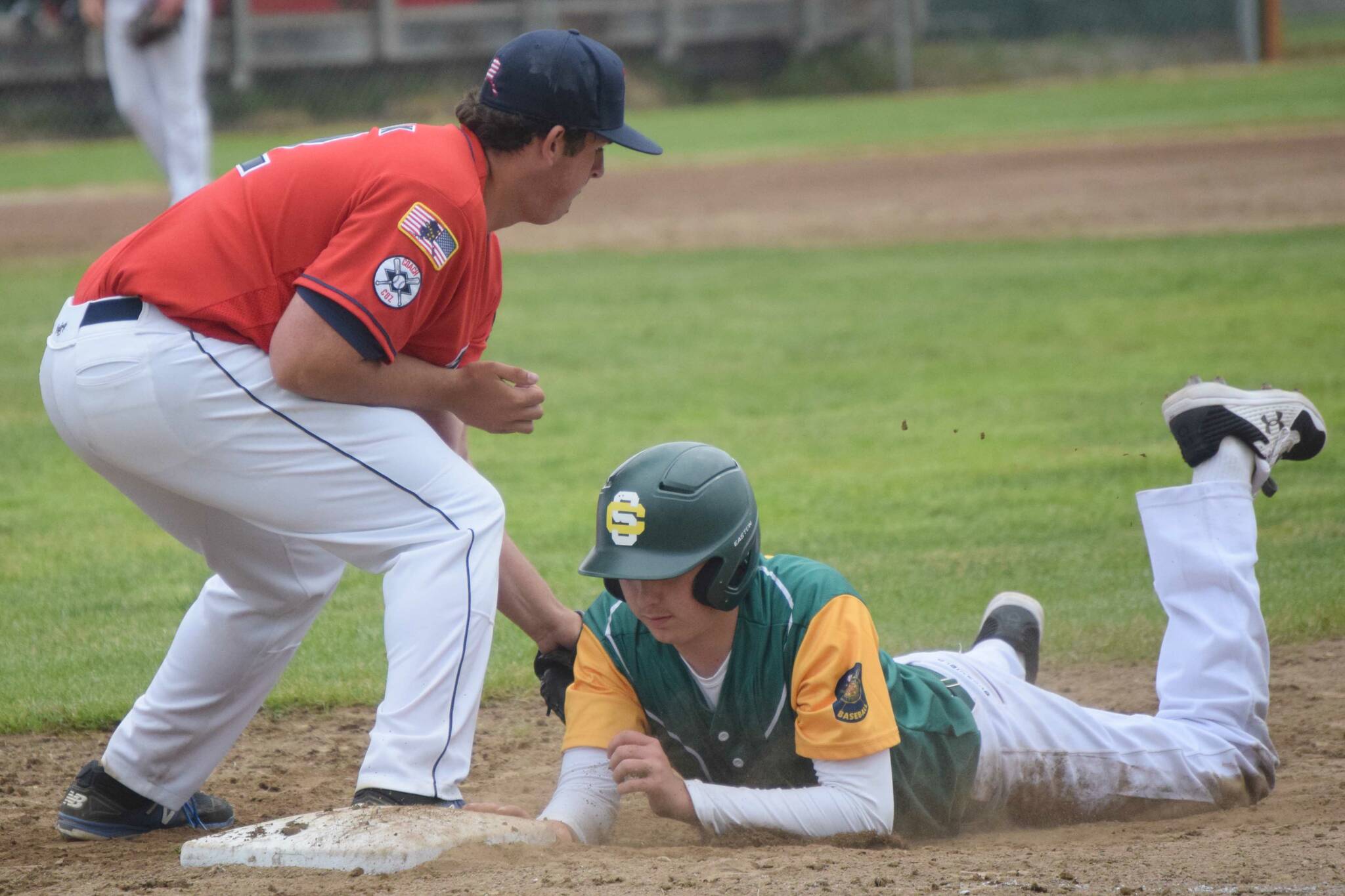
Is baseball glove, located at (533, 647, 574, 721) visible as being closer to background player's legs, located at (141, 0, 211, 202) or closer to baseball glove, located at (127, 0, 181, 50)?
background player's legs, located at (141, 0, 211, 202)

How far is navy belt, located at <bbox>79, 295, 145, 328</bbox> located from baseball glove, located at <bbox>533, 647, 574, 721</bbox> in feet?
4.29

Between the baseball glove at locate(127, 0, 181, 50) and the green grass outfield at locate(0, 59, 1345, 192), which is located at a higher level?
the baseball glove at locate(127, 0, 181, 50)

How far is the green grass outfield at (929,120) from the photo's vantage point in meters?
18.8

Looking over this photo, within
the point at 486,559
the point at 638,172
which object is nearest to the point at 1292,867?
the point at 486,559

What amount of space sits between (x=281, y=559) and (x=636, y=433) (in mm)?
4371

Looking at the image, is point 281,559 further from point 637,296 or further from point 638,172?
point 638,172

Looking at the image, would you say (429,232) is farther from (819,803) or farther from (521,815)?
(819,803)

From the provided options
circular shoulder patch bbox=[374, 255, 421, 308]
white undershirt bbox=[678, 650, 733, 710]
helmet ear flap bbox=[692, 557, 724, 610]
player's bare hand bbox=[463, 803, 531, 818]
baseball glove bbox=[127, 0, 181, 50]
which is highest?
baseball glove bbox=[127, 0, 181, 50]

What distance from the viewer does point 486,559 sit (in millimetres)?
3014

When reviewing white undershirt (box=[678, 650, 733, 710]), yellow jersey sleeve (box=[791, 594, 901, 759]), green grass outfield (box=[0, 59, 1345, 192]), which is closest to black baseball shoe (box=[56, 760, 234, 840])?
white undershirt (box=[678, 650, 733, 710])

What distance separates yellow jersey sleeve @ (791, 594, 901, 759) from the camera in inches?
120

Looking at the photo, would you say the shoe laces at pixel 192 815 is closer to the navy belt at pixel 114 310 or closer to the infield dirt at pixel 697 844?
the infield dirt at pixel 697 844

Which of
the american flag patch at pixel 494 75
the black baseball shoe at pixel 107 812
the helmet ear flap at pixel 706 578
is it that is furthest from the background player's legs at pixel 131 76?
the helmet ear flap at pixel 706 578

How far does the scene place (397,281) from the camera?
285 cm
